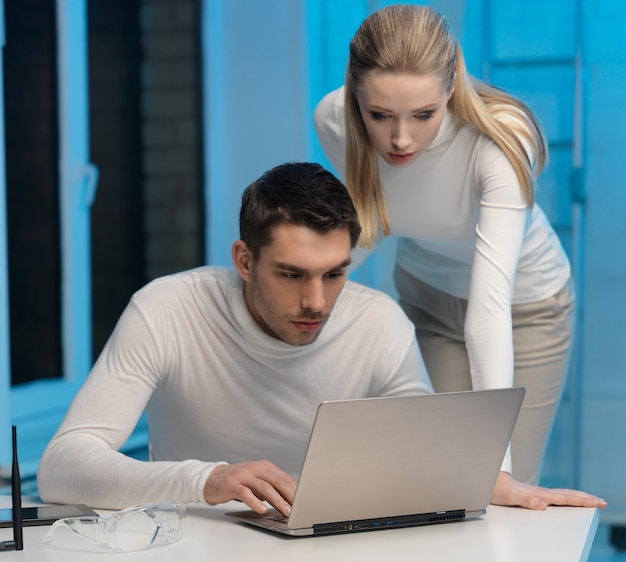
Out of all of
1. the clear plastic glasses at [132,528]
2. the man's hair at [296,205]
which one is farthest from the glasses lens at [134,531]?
the man's hair at [296,205]

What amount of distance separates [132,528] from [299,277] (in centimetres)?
57

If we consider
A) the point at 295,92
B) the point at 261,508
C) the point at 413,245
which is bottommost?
the point at 261,508

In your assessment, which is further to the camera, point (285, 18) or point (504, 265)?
point (285, 18)

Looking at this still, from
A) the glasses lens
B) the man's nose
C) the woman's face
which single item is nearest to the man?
the man's nose

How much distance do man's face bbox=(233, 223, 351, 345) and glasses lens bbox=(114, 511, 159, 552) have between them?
52 centimetres

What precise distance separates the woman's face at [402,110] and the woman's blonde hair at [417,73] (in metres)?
0.02

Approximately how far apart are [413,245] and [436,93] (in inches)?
23.9

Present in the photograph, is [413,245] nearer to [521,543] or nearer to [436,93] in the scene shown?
[436,93]

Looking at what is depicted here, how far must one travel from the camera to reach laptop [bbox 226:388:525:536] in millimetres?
1249

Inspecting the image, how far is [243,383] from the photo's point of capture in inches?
73.2

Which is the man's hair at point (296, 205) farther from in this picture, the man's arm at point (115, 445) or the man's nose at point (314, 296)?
the man's arm at point (115, 445)

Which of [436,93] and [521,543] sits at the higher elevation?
[436,93]

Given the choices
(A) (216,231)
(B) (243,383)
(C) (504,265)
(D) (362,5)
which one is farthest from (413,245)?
(A) (216,231)

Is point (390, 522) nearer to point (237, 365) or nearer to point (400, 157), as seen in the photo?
point (237, 365)
